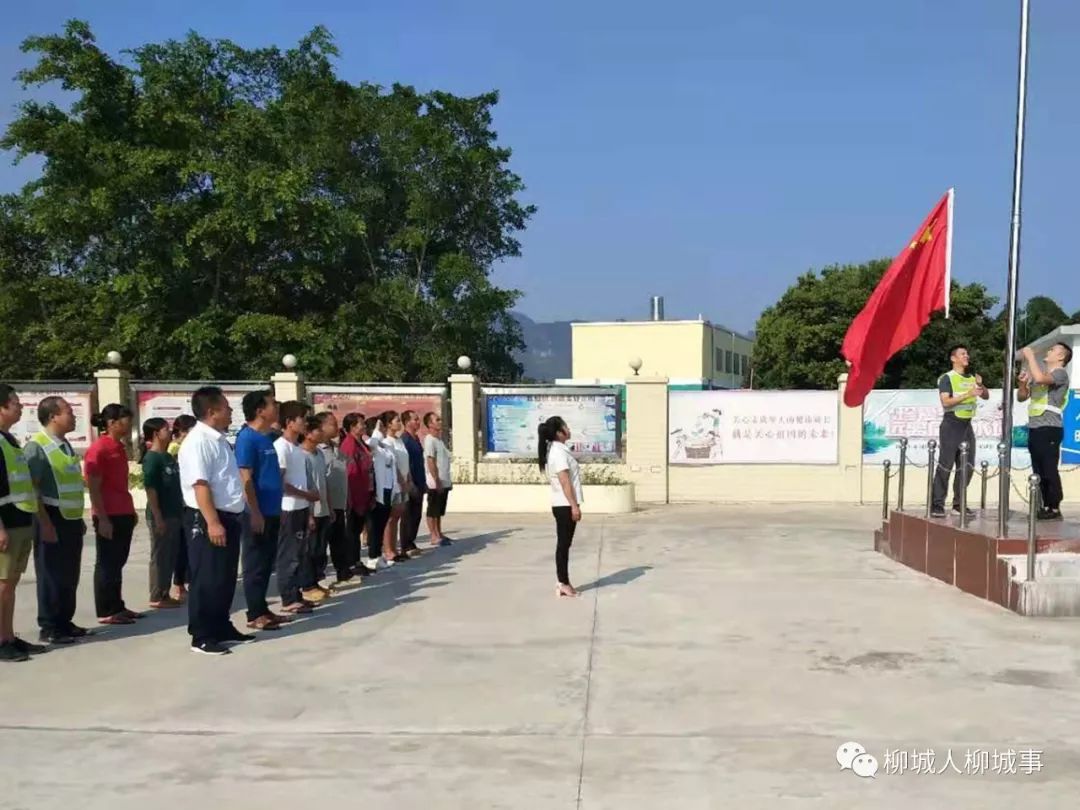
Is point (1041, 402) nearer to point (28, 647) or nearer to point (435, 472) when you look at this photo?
point (435, 472)

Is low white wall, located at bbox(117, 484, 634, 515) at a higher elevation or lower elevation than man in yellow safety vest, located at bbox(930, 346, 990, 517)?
lower

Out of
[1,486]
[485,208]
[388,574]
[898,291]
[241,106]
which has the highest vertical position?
[241,106]

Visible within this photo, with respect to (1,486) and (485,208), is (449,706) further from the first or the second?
(485,208)

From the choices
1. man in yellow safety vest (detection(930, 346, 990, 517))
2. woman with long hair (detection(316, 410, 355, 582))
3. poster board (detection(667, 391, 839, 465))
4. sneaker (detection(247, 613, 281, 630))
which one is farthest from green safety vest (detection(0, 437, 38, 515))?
poster board (detection(667, 391, 839, 465))

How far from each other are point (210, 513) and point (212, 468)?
12.1 inches

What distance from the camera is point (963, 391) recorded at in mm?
8664

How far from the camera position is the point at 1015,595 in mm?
7238

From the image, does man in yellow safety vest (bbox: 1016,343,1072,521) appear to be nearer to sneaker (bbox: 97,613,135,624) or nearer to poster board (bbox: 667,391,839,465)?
poster board (bbox: 667,391,839,465)

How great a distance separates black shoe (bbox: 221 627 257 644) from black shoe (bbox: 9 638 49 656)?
3.92 ft

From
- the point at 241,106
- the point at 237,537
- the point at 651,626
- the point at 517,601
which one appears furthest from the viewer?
the point at 241,106

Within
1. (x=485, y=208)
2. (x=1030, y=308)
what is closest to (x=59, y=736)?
(x=485, y=208)

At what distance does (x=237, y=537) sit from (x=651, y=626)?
120 inches

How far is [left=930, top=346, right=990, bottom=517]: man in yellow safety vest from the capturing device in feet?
28.3

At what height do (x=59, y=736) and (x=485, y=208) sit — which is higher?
(x=485, y=208)
